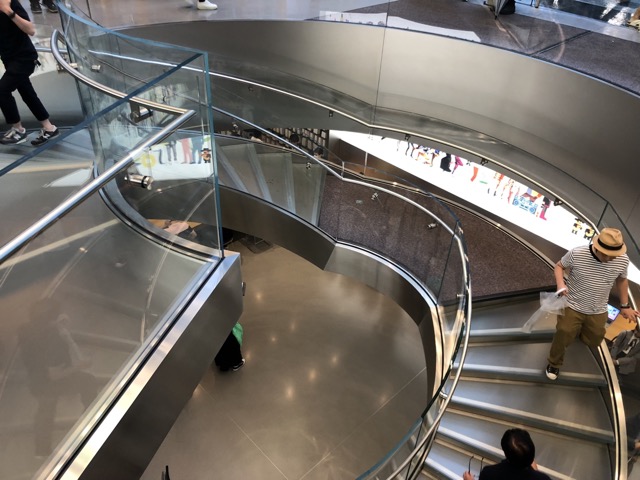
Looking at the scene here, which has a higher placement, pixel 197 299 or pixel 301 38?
pixel 301 38

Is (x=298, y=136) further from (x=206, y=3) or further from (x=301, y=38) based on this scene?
(x=206, y=3)

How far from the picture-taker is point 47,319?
2.32 metres

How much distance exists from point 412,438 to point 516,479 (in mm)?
608

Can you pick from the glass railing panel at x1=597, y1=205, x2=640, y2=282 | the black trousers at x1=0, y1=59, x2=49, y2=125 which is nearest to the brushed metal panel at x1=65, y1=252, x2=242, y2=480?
the black trousers at x1=0, y1=59, x2=49, y2=125

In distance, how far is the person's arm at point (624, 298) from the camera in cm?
357

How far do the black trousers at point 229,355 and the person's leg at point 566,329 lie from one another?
4.44m

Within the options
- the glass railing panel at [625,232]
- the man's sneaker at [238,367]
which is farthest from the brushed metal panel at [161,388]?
the man's sneaker at [238,367]

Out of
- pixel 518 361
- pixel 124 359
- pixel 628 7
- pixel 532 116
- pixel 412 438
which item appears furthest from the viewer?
pixel 628 7

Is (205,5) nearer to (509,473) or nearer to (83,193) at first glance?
(83,193)

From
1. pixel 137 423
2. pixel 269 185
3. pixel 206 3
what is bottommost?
pixel 269 185

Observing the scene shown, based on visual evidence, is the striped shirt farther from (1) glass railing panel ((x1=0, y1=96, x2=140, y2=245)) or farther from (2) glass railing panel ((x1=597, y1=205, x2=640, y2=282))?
(1) glass railing panel ((x1=0, y1=96, x2=140, y2=245))

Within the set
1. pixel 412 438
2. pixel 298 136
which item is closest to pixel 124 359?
pixel 412 438

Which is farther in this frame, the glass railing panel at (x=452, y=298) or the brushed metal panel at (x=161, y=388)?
the glass railing panel at (x=452, y=298)

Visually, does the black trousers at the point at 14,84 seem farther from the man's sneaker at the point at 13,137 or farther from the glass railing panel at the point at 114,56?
the glass railing panel at the point at 114,56
